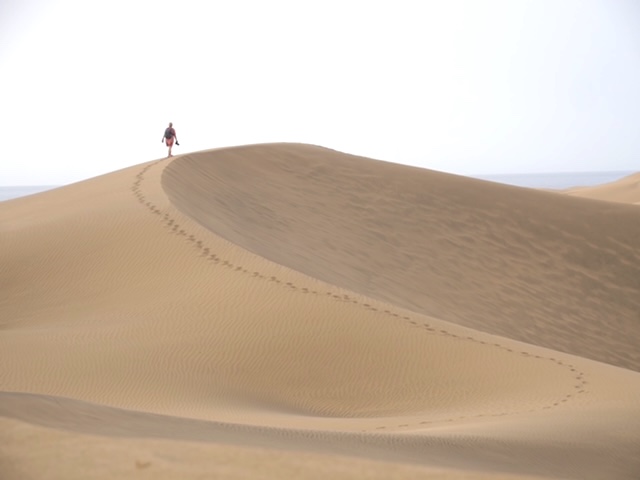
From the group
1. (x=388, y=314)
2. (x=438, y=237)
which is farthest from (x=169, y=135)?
(x=388, y=314)

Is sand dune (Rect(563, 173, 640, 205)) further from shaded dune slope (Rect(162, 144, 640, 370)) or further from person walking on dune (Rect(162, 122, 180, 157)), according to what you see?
person walking on dune (Rect(162, 122, 180, 157))

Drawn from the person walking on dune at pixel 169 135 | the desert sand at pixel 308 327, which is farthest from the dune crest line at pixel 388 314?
the person walking on dune at pixel 169 135

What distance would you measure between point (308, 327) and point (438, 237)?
34.4 ft

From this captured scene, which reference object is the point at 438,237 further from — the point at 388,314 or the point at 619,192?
the point at 619,192

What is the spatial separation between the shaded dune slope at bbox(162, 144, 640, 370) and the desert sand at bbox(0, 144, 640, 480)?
70mm

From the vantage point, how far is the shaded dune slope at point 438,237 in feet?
53.1

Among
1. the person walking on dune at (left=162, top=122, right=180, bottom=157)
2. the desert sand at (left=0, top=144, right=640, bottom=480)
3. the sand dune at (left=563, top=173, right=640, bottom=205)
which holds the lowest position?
the desert sand at (left=0, top=144, right=640, bottom=480)

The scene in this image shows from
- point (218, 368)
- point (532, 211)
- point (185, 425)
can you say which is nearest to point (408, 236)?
point (532, 211)

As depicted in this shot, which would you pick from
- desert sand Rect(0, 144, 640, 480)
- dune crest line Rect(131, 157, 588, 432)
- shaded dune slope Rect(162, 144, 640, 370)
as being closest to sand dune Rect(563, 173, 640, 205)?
shaded dune slope Rect(162, 144, 640, 370)

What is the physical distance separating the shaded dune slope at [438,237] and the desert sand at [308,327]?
7 centimetres

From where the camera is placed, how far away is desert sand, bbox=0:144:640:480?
14.4 feet

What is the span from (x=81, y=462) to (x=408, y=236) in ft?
54.1

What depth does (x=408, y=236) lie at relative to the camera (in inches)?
780

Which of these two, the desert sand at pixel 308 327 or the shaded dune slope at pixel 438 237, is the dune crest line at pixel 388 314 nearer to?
the desert sand at pixel 308 327
